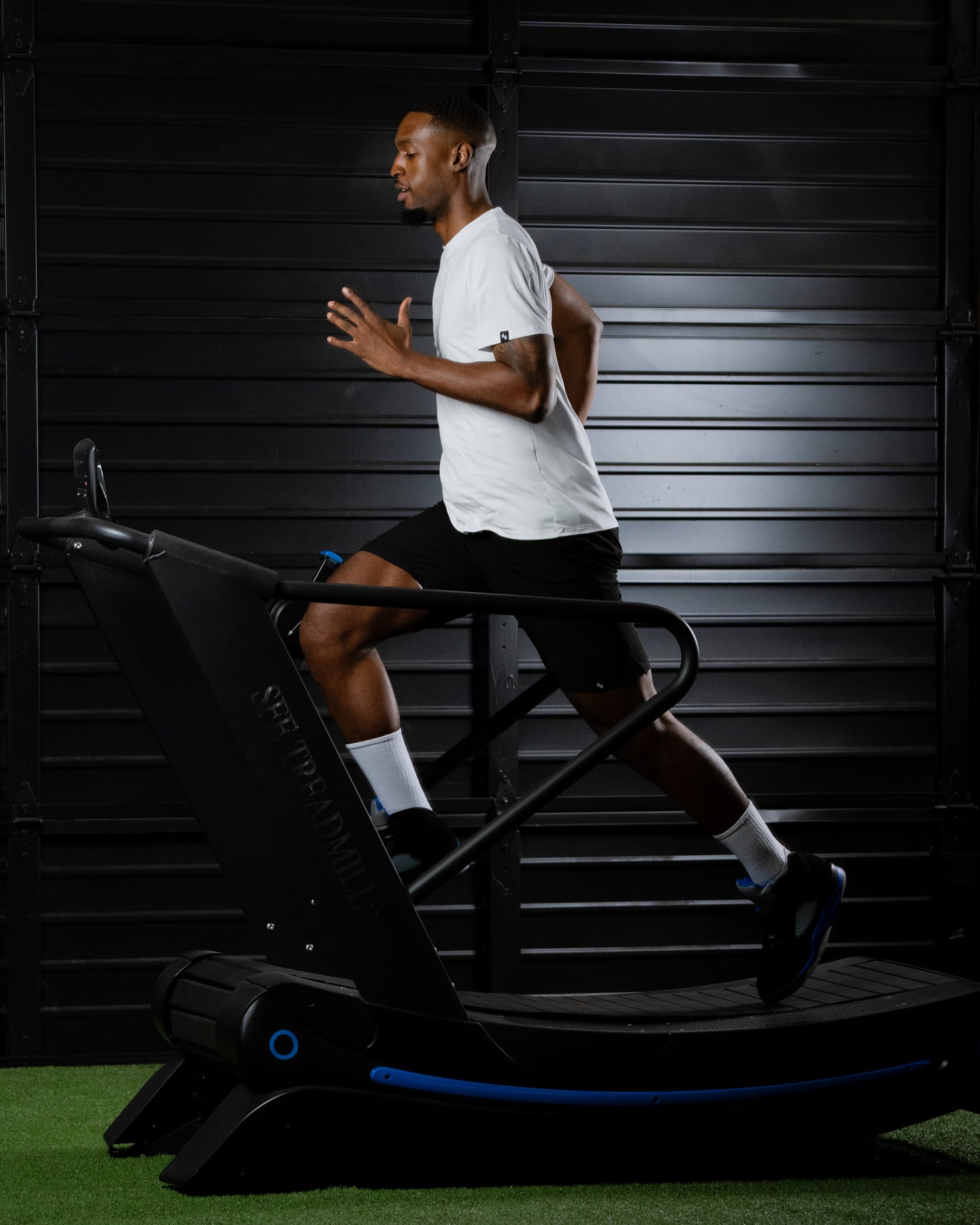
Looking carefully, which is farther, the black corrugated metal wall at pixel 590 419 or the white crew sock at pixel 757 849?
the black corrugated metal wall at pixel 590 419

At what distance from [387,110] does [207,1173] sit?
10.2 ft

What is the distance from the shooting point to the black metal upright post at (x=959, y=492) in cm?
417

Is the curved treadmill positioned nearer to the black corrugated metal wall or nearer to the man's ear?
the man's ear

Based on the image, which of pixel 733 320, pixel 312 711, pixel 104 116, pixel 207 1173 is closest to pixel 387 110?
pixel 104 116

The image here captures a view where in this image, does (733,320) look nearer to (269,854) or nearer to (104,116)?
(104,116)

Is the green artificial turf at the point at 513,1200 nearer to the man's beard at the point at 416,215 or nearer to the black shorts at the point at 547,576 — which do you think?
the black shorts at the point at 547,576

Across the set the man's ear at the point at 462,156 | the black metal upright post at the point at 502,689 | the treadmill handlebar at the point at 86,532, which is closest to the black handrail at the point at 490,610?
the treadmill handlebar at the point at 86,532

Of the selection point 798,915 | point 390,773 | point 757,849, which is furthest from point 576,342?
point 798,915

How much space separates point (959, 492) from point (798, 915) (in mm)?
2094

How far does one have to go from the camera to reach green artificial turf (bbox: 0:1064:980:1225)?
2010 mm

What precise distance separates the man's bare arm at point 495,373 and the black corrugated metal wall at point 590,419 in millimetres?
1438

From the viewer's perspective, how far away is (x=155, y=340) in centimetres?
397

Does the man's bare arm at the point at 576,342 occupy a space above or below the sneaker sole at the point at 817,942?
above

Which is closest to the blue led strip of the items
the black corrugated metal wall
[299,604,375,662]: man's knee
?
[299,604,375,662]: man's knee
